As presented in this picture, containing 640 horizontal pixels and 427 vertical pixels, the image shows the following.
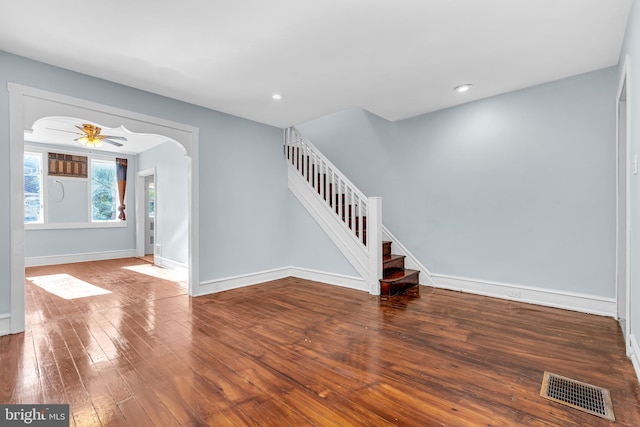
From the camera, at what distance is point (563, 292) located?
347cm

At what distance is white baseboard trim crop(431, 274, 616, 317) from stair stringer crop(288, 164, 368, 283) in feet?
3.84

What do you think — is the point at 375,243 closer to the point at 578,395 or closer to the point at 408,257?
the point at 408,257

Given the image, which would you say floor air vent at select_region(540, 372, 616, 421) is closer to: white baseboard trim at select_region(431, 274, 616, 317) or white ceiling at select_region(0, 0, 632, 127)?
white baseboard trim at select_region(431, 274, 616, 317)

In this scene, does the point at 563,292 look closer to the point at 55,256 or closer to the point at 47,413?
the point at 47,413

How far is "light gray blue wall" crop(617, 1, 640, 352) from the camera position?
6.68ft

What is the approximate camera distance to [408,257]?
190 inches

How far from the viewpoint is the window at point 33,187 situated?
256 inches

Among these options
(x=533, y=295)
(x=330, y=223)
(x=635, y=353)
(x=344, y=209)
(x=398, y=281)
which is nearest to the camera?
(x=635, y=353)

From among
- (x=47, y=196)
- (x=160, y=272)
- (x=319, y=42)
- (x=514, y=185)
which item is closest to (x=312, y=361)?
(x=319, y=42)

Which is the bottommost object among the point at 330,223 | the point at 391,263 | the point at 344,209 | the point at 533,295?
the point at 533,295

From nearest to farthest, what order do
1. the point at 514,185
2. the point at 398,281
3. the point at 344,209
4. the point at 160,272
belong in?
the point at 514,185 < the point at 398,281 < the point at 344,209 < the point at 160,272

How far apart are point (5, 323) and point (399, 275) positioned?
4417 millimetres

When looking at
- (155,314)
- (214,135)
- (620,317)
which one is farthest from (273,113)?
(620,317)

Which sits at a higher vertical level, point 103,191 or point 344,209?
point 103,191
